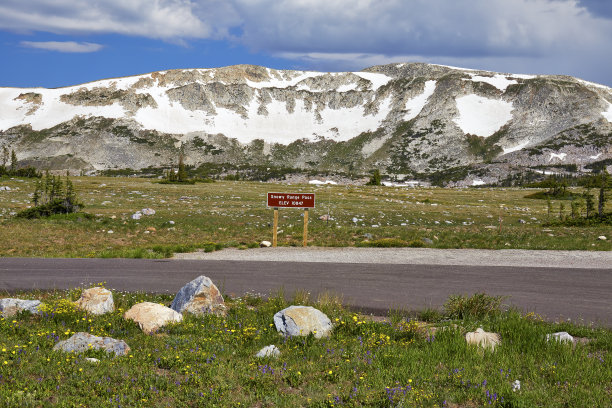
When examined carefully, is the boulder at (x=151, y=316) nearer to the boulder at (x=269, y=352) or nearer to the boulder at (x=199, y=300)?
the boulder at (x=199, y=300)

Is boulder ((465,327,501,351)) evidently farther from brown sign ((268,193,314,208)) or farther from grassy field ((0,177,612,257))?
brown sign ((268,193,314,208))

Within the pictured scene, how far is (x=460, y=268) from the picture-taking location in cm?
1825

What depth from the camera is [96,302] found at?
11117 millimetres

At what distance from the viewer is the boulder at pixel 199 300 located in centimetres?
1109

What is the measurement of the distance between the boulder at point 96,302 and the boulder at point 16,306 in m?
0.92

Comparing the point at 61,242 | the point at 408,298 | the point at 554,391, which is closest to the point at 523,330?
the point at 554,391

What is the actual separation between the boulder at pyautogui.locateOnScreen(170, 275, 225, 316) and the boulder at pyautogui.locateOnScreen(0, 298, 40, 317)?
3188 mm

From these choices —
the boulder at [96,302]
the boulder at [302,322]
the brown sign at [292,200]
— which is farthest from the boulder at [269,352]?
the brown sign at [292,200]

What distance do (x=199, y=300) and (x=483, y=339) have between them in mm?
6707

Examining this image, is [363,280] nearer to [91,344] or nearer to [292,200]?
[91,344]

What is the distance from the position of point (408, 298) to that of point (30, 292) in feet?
37.2

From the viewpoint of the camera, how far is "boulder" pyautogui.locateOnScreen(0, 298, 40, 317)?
10438 millimetres

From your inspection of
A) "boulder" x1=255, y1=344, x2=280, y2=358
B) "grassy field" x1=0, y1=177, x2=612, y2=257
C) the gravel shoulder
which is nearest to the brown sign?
"grassy field" x1=0, y1=177, x2=612, y2=257

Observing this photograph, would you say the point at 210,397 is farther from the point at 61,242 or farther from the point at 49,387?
the point at 61,242
